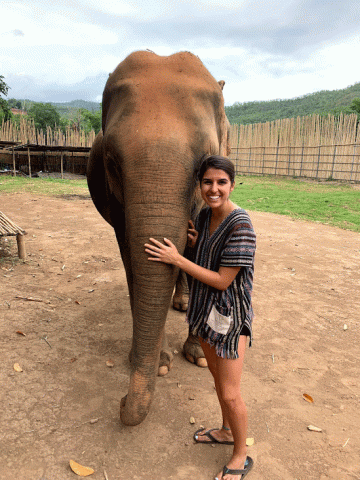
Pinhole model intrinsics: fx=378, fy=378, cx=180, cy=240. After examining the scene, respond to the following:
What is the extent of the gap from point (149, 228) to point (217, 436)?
1408mm

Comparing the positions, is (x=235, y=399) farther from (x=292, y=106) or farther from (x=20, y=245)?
(x=292, y=106)

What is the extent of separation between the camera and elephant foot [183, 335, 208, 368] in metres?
3.24

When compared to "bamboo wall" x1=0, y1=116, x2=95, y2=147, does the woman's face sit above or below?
below

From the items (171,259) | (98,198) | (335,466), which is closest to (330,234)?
(98,198)

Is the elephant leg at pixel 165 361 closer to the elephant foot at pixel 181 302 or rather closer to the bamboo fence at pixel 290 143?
the elephant foot at pixel 181 302

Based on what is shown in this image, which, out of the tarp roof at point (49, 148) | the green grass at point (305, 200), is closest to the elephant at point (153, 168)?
the green grass at point (305, 200)

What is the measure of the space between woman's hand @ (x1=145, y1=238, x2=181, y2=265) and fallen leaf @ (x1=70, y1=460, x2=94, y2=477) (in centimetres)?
125


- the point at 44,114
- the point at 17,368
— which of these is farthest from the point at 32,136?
the point at 44,114

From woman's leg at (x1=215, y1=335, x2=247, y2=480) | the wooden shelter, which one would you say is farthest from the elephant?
the wooden shelter

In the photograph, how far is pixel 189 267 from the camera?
1.91 metres

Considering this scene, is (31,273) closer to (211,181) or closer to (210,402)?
(210,402)

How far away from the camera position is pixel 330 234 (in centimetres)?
892

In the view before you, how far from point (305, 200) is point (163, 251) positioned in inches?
512

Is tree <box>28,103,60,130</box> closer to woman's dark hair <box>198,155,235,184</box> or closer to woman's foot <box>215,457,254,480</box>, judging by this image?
woman's dark hair <box>198,155,235,184</box>
